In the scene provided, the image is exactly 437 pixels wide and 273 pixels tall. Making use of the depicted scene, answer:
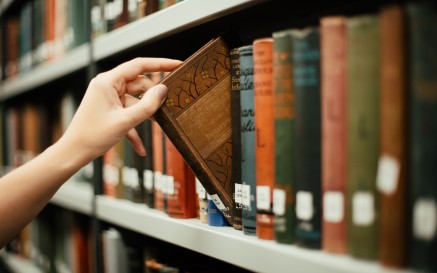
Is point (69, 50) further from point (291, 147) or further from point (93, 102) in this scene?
point (291, 147)

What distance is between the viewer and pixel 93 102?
90cm

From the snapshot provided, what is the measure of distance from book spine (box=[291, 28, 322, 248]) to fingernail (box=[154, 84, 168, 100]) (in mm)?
281

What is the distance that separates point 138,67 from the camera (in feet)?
3.18

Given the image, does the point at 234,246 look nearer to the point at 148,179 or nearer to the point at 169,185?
the point at 169,185

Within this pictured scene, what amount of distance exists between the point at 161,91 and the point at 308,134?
0.31m

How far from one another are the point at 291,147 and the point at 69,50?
1.17 metres

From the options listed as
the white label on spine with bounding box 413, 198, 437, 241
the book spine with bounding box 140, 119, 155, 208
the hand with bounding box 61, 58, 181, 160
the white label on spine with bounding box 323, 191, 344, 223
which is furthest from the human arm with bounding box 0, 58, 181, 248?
the white label on spine with bounding box 413, 198, 437, 241

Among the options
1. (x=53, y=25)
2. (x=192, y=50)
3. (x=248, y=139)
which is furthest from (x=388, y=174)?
(x=53, y=25)

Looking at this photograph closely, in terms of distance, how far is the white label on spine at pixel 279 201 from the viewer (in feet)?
2.31

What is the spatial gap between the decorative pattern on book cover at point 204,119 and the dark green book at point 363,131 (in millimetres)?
321

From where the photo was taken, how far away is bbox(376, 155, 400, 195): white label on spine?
0.54m

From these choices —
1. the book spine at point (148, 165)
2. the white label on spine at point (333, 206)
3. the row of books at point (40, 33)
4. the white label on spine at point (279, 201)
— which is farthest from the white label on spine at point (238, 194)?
the row of books at point (40, 33)

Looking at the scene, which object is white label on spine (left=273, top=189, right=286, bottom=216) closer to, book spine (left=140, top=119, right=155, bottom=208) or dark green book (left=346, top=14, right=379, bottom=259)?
dark green book (left=346, top=14, right=379, bottom=259)

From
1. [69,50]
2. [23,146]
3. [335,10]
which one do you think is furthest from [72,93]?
[335,10]
